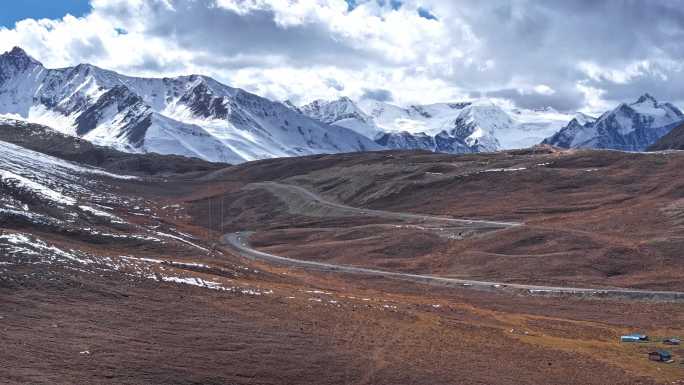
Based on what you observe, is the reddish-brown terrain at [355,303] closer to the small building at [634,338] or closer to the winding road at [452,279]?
the small building at [634,338]

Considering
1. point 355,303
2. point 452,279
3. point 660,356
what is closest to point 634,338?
point 660,356

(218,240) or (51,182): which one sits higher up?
(51,182)

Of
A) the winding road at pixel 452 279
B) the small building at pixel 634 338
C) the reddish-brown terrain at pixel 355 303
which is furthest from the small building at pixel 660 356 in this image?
the winding road at pixel 452 279

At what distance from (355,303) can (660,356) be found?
72.8 ft

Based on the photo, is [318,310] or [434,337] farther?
[318,310]

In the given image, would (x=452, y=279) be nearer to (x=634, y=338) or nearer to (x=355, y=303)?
(x=355, y=303)

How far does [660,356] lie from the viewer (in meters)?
44.2

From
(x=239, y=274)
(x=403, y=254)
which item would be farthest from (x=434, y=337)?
(x=403, y=254)

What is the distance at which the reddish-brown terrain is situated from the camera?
3684 cm

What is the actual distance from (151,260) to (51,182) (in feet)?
303

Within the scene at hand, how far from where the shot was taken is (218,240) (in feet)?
379

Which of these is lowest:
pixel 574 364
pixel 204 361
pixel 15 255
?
pixel 574 364

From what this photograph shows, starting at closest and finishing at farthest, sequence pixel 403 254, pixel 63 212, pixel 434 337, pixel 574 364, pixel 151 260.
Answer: pixel 574 364 < pixel 434 337 < pixel 151 260 < pixel 63 212 < pixel 403 254

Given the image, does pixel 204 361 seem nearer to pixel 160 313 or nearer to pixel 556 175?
pixel 160 313
